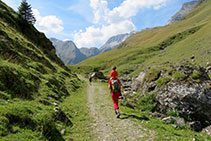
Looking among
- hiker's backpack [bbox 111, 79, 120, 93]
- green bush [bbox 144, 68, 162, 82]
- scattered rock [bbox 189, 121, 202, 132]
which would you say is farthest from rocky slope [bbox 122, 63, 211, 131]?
hiker's backpack [bbox 111, 79, 120, 93]

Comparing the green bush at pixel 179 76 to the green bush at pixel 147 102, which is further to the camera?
the green bush at pixel 179 76

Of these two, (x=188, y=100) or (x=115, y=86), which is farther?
(x=188, y=100)

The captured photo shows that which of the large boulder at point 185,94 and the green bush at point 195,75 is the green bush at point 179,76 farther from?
the green bush at point 195,75

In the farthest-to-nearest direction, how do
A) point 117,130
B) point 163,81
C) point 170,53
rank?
point 170,53 < point 163,81 < point 117,130

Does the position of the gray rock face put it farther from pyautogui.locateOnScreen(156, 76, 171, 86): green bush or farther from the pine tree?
the pine tree

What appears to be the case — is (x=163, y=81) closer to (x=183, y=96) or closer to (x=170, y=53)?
(x=183, y=96)

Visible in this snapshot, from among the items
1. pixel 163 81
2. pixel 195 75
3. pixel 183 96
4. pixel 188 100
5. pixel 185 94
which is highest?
pixel 195 75

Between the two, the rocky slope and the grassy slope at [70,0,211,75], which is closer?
the rocky slope

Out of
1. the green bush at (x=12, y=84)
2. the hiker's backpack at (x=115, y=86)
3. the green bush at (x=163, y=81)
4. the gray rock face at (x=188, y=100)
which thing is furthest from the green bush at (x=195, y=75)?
the green bush at (x=12, y=84)

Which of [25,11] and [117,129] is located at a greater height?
[25,11]

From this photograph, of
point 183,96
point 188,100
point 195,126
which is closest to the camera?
point 195,126

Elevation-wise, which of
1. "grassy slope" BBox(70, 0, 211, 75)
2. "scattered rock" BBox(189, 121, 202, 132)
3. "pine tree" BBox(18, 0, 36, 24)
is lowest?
"scattered rock" BBox(189, 121, 202, 132)

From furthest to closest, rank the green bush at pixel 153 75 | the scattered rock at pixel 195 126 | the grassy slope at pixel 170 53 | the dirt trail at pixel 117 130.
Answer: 1. the grassy slope at pixel 170 53
2. the green bush at pixel 153 75
3. the scattered rock at pixel 195 126
4. the dirt trail at pixel 117 130

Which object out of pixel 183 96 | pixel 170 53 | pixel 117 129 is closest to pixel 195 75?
pixel 183 96
